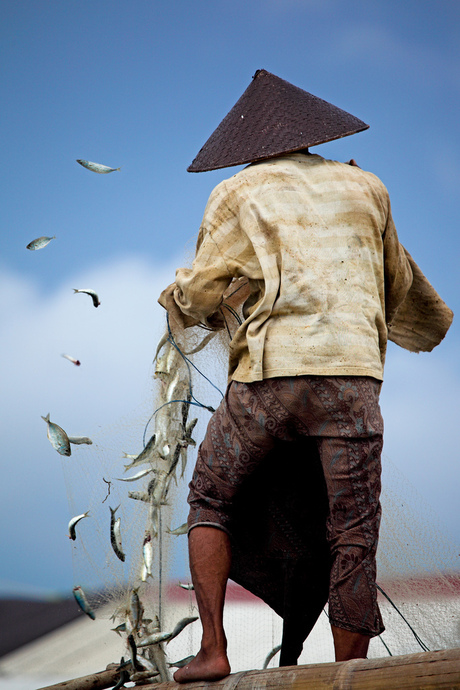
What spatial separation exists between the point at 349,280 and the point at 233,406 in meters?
0.54

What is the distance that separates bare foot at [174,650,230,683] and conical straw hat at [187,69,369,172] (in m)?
1.57

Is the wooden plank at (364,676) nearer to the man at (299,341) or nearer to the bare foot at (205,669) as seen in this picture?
the bare foot at (205,669)

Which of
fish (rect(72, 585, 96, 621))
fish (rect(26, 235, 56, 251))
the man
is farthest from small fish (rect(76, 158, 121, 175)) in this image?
fish (rect(72, 585, 96, 621))

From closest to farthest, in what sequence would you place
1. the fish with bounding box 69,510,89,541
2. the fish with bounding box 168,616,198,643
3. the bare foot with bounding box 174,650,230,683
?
1. the bare foot with bounding box 174,650,230,683
2. the fish with bounding box 168,616,198,643
3. the fish with bounding box 69,510,89,541

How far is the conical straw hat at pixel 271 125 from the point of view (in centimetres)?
237

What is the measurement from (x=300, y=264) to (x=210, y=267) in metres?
0.32

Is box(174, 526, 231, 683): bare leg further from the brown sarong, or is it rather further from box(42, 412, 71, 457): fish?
box(42, 412, 71, 457): fish

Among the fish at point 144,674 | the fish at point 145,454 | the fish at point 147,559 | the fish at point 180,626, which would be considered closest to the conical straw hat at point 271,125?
the fish at point 145,454

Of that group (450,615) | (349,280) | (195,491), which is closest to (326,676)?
(195,491)

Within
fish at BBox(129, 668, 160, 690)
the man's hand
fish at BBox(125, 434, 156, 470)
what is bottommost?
fish at BBox(129, 668, 160, 690)

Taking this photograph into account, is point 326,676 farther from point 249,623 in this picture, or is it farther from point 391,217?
point 249,623

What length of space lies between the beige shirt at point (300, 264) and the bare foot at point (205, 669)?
842 millimetres

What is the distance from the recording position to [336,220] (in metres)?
2.23

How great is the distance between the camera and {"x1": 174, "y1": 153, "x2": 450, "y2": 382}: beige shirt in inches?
84.9
